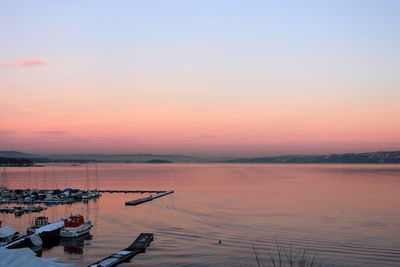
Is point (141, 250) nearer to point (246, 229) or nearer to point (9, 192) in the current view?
point (246, 229)

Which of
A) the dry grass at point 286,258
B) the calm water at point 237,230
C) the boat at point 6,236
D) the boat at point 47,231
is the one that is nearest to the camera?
the dry grass at point 286,258

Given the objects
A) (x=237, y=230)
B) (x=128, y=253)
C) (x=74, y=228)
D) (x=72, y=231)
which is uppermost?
(x=74, y=228)

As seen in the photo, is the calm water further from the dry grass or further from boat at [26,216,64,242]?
boat at [26,216,64,242]

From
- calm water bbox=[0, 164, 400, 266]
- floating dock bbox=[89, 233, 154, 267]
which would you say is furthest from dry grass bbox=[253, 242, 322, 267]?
floating dock bbox=[89, 233, 154, 267]

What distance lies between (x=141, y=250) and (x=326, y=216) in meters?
23.7

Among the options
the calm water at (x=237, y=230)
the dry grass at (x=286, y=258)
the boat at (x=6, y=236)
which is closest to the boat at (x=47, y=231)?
the boat at (x=6, y=236)

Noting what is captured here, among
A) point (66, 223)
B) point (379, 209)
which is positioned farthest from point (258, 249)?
point (379, 209)

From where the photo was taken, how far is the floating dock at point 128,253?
2245 centimetres

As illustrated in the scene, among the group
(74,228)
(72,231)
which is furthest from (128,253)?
(74,228)

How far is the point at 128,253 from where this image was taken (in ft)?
81.8

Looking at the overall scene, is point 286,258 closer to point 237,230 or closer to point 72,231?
point 237,230

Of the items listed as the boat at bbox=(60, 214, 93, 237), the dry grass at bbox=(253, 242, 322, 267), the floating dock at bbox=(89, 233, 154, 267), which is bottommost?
the dry grass at bbox=(253, 242, 322, 267)

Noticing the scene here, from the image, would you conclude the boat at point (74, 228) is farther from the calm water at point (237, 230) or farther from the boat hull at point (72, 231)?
the calm water at point (237, 230)

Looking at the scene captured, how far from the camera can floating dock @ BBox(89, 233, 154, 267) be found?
22447mm
